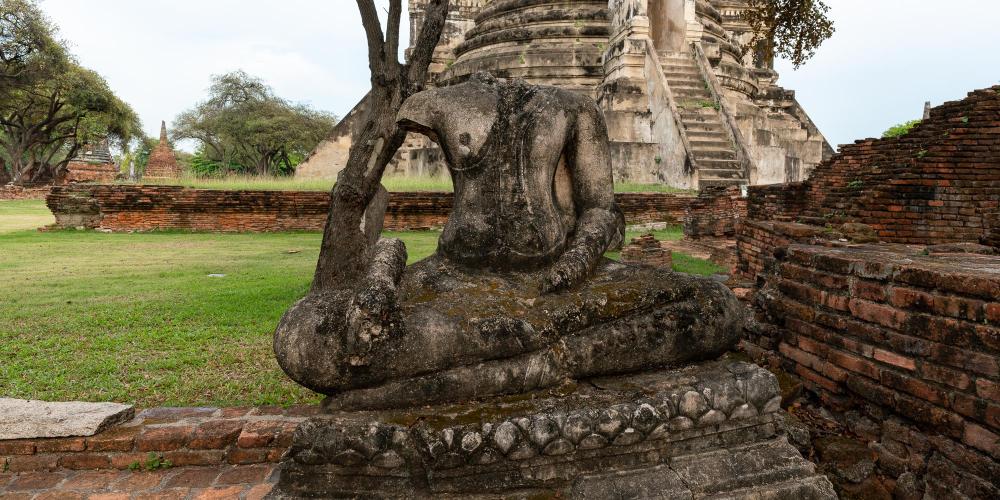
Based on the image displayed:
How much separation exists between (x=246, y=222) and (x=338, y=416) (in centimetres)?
1180

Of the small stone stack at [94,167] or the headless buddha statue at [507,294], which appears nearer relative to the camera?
the headless buddha statue at [507,294]

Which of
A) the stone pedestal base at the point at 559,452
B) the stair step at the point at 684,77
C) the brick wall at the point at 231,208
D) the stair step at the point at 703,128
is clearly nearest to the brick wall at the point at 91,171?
the brick wall at the point at 231,208

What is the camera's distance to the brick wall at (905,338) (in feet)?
7.28

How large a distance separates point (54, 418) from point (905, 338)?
12.1 ft

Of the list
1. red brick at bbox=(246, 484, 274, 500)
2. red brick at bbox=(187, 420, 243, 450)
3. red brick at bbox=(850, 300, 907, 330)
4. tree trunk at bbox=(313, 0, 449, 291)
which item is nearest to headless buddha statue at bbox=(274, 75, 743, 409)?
red brick at bbox=(850, 300, 907, 330)

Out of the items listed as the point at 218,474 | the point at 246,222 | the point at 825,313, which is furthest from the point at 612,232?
the point at 246,222

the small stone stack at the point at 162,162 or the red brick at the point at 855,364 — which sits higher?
the small stone stack at the point at 162,162

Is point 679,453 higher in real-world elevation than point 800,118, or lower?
lower

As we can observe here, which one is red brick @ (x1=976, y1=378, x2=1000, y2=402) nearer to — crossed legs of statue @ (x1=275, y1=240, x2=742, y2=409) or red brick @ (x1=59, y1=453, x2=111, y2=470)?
crossed legs of statue @ (x1=275, y1=240, x2=742, y2=409)

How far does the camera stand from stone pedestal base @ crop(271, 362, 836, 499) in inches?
81.4

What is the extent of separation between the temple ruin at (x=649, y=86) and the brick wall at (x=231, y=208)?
1.50 m

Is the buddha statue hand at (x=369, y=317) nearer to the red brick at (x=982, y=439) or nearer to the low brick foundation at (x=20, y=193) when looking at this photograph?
the red brick at (x=982, y=439)

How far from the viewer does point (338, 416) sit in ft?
7.15

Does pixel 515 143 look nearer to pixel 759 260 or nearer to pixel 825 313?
pixel 825 313
